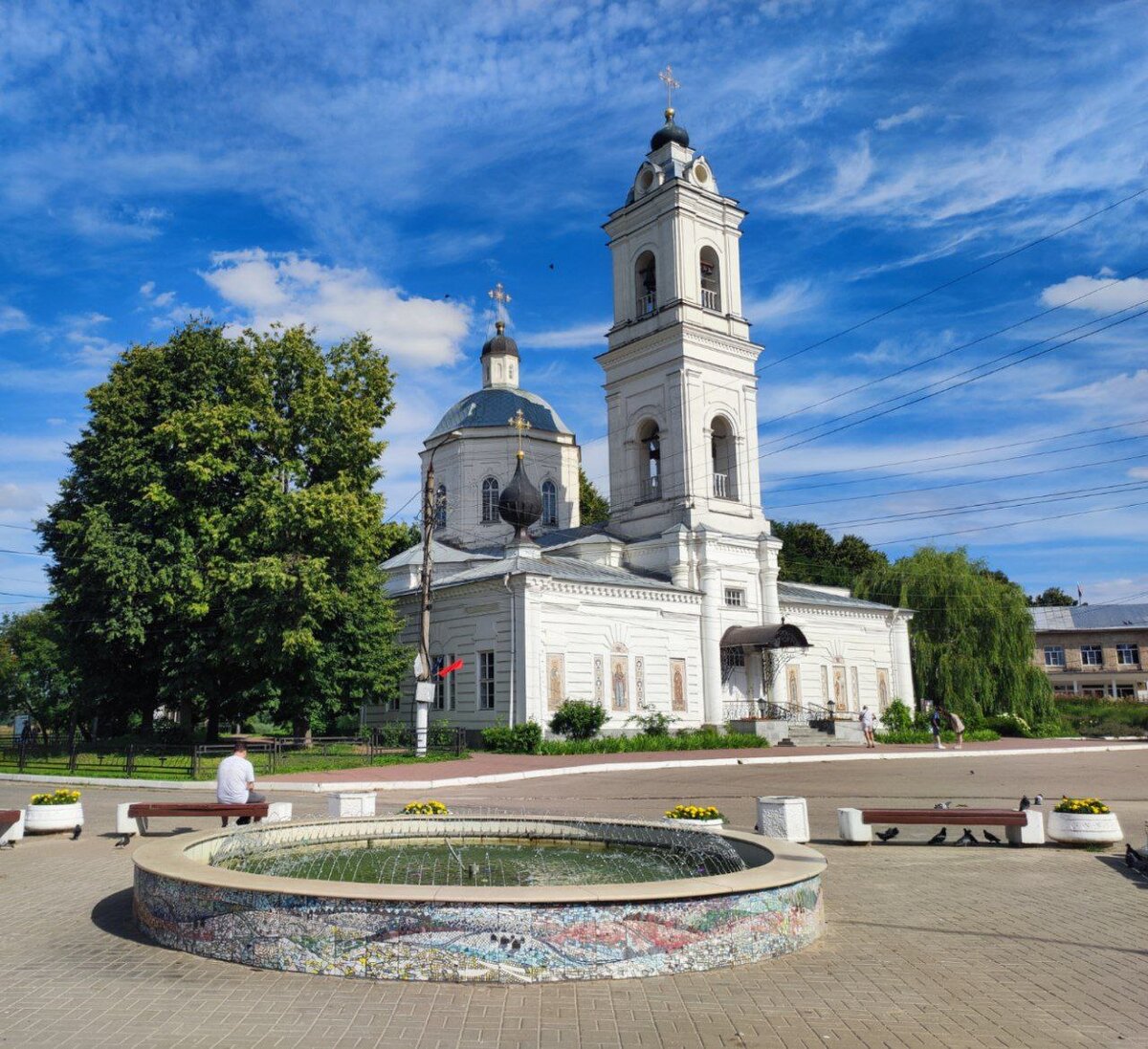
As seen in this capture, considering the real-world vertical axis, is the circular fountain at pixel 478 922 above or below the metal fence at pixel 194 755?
below

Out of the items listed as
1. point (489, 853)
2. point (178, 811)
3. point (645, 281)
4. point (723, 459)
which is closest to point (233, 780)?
point (178, 811)

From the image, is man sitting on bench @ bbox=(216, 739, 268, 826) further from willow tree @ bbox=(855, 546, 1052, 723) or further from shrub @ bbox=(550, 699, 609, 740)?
willow tree @ bbox=(855, 546, 1052, 723)

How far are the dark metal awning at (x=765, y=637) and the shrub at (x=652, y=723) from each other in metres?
5.00

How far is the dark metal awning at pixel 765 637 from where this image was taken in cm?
3797

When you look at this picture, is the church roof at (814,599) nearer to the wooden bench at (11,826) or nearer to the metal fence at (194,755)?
the metal fence at (194,755)

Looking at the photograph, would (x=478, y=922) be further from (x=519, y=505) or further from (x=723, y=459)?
(x=723, y=459)

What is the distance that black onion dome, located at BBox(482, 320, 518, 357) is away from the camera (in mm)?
51156

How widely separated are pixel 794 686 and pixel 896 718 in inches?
205

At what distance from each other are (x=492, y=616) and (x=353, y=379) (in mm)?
9369

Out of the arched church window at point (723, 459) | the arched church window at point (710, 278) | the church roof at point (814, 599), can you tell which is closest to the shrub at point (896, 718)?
the church roof at point (814, 599)

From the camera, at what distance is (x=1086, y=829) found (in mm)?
13039

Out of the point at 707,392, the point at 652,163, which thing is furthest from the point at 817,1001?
the point at 652,163

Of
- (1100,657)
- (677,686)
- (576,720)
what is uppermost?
(1100,657)

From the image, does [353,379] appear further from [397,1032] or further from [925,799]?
[397,1032]
